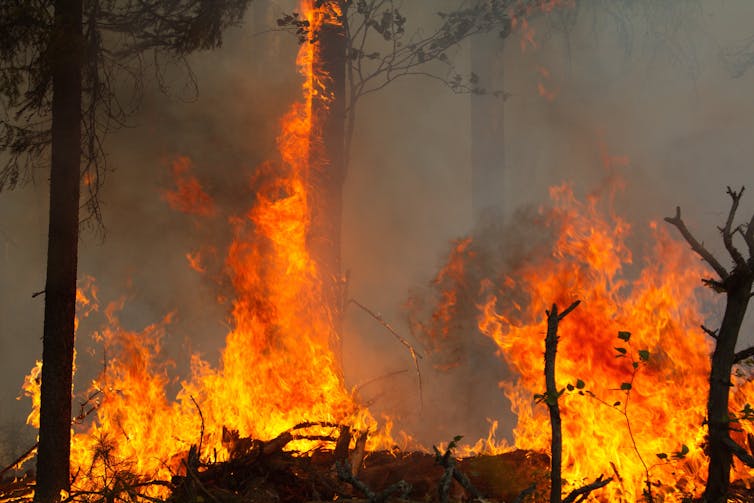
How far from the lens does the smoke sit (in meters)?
13.4

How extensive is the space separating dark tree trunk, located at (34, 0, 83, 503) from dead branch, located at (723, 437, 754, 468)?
545cm

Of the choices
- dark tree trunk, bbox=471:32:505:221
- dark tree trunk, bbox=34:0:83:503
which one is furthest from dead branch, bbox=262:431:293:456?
dark tree trunk, bbox=471:32:505:221

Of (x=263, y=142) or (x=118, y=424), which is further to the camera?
(x=263, y=142)

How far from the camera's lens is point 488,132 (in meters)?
14.8

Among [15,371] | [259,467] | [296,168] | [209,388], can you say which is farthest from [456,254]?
[15,371]

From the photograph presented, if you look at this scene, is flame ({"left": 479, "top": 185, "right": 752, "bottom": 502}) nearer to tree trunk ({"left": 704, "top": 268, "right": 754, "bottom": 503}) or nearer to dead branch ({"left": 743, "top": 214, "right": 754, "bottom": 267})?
tree trunk ({"left": 704, "top": 268, "right": 754, "bottom": 503})

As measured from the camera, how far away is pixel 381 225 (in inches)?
656

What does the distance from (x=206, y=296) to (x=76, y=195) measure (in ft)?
25.8

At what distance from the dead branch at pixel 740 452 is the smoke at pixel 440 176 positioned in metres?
7.92

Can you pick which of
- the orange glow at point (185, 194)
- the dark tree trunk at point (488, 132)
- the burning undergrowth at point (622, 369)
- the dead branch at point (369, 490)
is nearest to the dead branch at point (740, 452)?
the burning undergrowth at point (622, 369)

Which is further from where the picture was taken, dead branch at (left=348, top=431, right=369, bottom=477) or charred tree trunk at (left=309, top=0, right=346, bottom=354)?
charred tree trunk at (left=309, top=0, right=346, bottom=354)

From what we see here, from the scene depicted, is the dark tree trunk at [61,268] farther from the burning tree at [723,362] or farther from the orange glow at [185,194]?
the burning tree at [723,362]

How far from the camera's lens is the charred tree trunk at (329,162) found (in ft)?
30.9

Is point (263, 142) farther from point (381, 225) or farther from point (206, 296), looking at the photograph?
point (381, 225)
